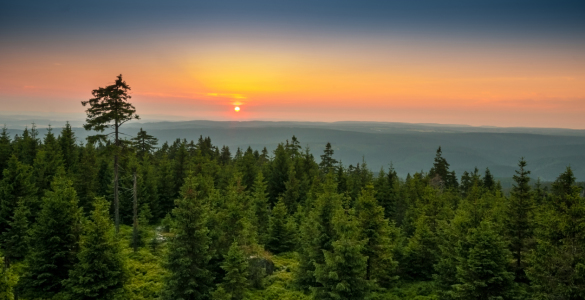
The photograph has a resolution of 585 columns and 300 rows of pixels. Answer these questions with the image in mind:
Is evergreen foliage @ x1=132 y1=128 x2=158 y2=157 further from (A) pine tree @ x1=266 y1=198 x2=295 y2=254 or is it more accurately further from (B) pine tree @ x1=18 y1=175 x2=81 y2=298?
(B) pine tree @ x1=18 y1=175 x2=81 y2=298

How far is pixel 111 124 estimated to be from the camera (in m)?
31.0

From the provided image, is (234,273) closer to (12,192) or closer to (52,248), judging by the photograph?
(52,248)

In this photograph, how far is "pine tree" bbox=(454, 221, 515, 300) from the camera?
21734 mm

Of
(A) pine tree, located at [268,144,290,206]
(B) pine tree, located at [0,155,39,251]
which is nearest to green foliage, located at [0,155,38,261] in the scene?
(B) pine tree, located at [0,155,39,251]

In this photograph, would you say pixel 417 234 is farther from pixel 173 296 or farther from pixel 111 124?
pixel 111 124

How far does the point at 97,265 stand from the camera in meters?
20.6

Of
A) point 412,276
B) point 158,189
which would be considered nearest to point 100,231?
point 412,276

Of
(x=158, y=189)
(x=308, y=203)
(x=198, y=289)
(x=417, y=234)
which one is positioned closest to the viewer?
(x=198, y=289)

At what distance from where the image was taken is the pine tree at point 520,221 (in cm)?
2638

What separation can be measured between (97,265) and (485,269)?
81.4 ft

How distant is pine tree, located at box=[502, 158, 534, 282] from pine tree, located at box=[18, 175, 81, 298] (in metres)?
33.2

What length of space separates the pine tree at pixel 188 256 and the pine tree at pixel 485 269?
16.9 m

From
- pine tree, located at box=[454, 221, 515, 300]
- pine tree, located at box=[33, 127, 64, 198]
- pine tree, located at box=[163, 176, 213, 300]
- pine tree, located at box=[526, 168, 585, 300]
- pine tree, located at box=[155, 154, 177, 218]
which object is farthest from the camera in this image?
pine tree, located at box=[155, 154, 177, 218]

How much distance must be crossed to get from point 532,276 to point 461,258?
398 centimetres
